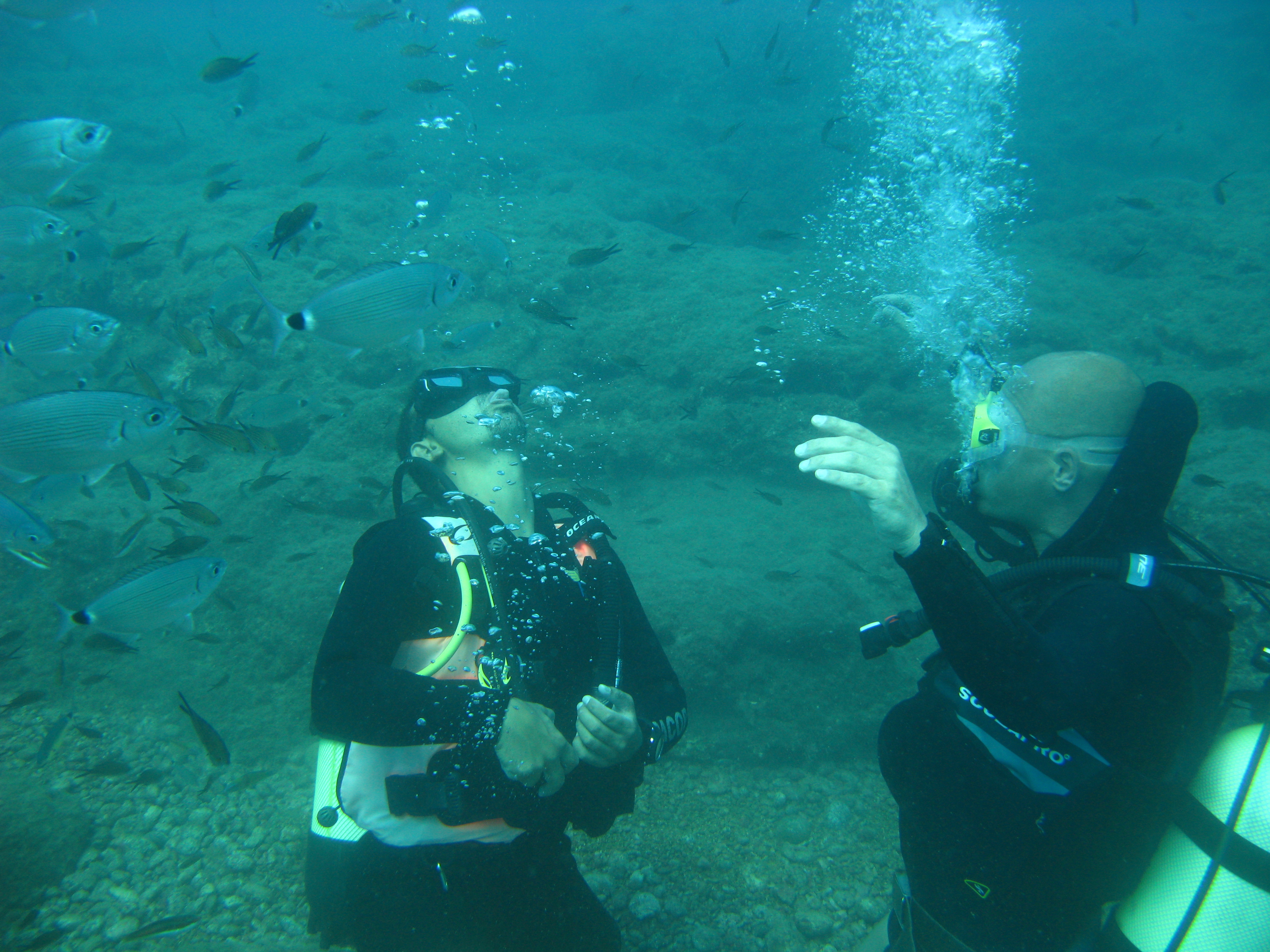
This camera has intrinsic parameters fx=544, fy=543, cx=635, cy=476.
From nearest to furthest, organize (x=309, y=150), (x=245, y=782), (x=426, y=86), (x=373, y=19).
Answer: (x=245, y=782) → (x=309, y=150) → (x=426, y=86) → (x=373, y=19)

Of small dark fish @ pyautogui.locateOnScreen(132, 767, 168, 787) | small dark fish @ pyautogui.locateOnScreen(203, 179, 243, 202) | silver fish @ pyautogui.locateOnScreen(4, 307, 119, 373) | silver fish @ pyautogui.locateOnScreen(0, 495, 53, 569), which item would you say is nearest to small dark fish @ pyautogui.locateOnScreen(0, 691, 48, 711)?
small dark fish @ pyautogui.locateOnScreen(132, 767, 168, 787)

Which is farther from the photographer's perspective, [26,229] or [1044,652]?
[26,229]

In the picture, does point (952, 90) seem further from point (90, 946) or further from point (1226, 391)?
point (90, 946)

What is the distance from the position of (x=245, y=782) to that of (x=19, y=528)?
2707 mm

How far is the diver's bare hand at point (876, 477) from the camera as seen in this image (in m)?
1.67

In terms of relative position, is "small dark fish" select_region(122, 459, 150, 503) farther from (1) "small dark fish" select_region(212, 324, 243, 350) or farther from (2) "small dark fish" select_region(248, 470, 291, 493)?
(1) "small dark fish" select_region(212, 324, 243, 350)

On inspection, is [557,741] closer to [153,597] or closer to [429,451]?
[429,451]

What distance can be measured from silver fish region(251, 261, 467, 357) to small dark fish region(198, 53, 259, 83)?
473 centimetres

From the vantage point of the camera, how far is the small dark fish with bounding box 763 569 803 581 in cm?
675

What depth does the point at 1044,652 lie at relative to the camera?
5.08ft

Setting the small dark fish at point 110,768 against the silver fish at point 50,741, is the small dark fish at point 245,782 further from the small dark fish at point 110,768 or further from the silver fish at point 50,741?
the silver fish at point 50,741

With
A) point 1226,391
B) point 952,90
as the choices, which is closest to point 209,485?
point 1226,391

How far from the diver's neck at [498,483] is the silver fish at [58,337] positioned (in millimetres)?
4207

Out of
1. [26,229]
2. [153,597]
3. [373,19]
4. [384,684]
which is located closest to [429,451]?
[384,684]
